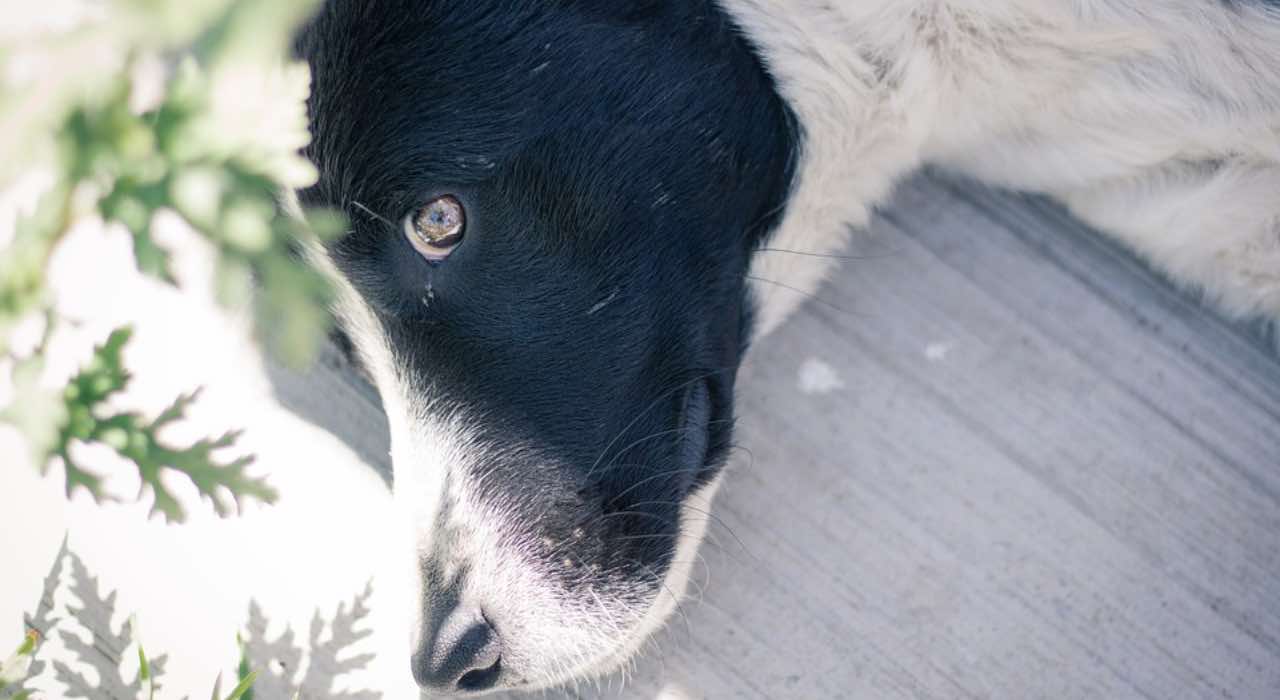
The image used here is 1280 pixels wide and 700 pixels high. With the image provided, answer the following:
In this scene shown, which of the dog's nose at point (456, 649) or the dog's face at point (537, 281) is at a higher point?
the dog's face at point (537, 281)

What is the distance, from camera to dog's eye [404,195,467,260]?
57.9 inches

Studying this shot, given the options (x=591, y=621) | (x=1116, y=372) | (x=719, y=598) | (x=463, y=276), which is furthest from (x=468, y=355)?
(x=1116, y=372)

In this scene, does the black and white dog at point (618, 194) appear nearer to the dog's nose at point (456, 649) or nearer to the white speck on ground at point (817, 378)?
the dog's nose at point (456, 649)

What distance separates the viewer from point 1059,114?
1.84 metres

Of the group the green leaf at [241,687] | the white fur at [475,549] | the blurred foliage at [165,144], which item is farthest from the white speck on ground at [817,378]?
the blurred foliage at [165,144]

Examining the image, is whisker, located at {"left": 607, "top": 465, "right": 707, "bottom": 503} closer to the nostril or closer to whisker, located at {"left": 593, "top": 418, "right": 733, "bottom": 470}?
whisker, located at {"left": 593, "top": 418, "right": 733, "bottom": 470}

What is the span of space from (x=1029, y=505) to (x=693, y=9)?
1.13 meters

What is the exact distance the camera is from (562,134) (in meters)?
1.51

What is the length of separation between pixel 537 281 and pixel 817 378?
755 mm

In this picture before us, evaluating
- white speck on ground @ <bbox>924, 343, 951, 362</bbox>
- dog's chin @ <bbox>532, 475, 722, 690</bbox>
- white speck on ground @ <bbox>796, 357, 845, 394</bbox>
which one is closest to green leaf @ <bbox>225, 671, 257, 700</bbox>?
dog's chin @ <bbox>532, 475, 722, 690</bbox>

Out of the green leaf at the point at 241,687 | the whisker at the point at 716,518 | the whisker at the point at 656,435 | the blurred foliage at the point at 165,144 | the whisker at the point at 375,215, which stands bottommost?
the whisker at the point at 716,518

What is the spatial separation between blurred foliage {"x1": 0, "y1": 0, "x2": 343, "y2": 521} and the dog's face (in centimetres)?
60

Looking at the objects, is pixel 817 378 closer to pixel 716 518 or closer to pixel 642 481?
pixel 716 518

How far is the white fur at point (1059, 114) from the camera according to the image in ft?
5.52
